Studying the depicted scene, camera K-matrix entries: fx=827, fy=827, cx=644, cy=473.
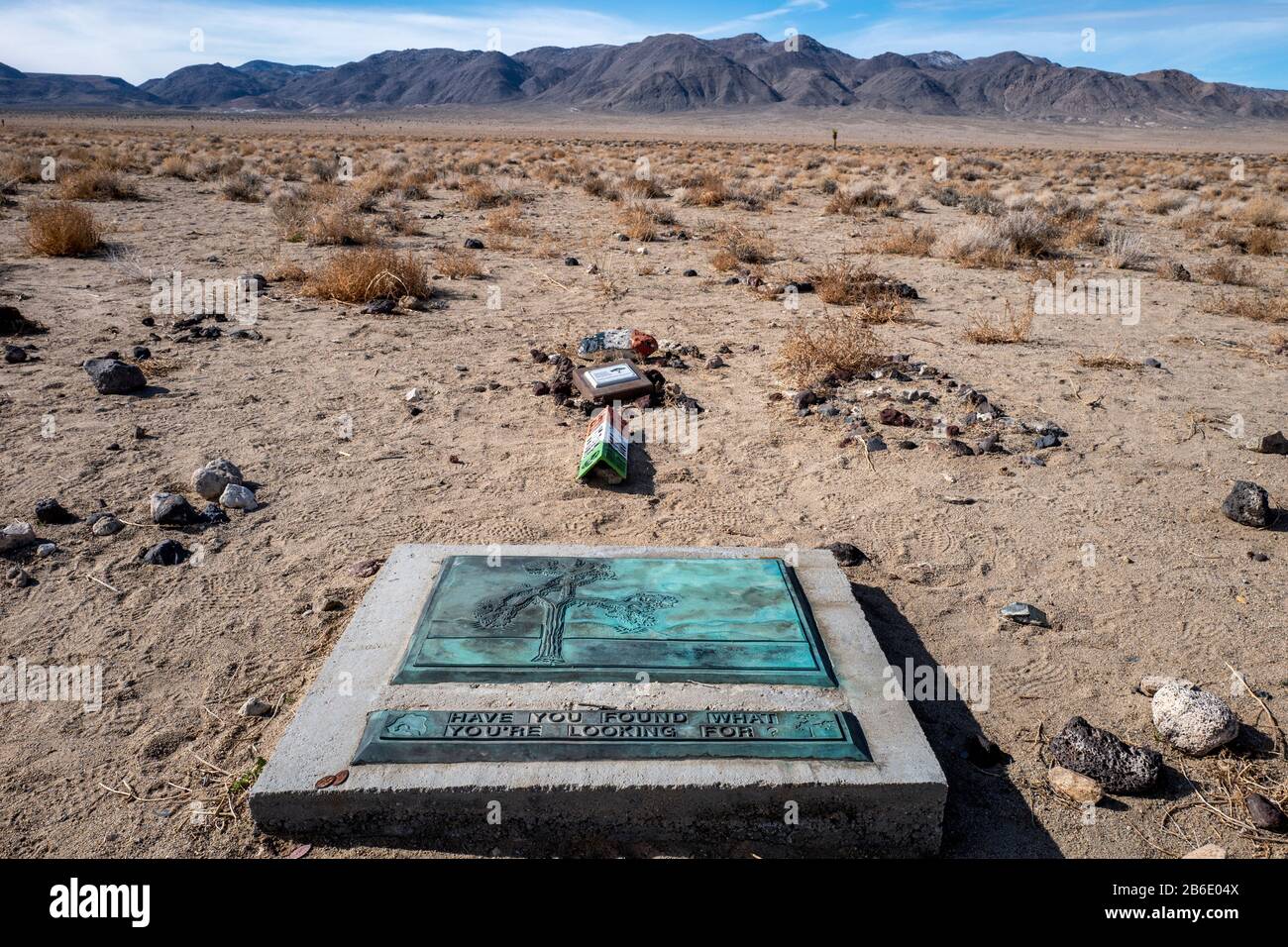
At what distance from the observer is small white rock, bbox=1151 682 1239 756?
2.94 meters

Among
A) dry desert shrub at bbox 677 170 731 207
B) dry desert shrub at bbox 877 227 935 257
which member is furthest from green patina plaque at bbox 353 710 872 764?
dry desert shrub at bbox 677 170 731 207

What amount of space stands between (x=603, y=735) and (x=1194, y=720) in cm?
212

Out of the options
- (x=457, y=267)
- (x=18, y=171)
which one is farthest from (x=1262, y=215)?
(x=18, y=171)

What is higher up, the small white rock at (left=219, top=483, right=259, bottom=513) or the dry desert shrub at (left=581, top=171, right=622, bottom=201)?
the dry desert shrub at (left=581, top=171, right=622, bottom=201)

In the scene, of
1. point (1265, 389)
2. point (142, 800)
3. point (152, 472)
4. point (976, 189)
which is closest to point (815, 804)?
point (142, 800)

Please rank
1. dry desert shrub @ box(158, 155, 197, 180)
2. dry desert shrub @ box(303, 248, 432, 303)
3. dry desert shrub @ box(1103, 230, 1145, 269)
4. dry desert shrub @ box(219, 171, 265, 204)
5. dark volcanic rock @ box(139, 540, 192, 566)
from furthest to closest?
dry desert shrub @ box(158, 155, 197, 180) → dry desert shrub @ box(219, 171, 265, 204) → dry desert shrub @ box(1103, 230, 1145, 269) → dry desert shrub @ box(303, 248, 432, 303) → dark volcanic rock @ box(139, 540, 192, 566)

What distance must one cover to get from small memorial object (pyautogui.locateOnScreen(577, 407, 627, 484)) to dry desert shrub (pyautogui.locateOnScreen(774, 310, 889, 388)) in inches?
74.9

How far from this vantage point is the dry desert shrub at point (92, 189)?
49.6 ft

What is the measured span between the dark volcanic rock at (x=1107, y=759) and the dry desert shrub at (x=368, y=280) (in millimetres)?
7447

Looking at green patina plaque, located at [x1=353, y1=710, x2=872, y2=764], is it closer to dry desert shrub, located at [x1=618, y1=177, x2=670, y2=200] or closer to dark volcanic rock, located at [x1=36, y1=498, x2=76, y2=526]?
dark volcanic rock, located at [x1=36, y1=498, x2=76, y2=526]

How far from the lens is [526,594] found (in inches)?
131

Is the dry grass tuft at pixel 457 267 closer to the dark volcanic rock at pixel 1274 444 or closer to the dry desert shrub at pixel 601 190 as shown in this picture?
the dark volcanic rock at pixel 1274 444

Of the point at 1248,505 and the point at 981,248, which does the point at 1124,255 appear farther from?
the point at 1248,505

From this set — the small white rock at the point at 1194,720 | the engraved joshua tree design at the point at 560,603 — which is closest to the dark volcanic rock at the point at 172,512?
the engraved joshua tree design at the point at 560,603
